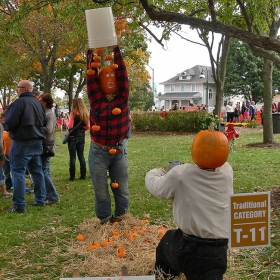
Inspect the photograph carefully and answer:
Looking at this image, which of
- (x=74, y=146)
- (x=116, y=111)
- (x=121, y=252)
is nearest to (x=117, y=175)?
(x=116, y=111)

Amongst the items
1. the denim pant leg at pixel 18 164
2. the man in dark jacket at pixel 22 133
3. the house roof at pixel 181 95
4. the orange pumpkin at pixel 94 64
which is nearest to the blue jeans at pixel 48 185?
the man in dark jacket at pixel 22 133

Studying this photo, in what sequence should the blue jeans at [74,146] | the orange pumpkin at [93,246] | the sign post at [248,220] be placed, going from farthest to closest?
the blue jeans at [74,146]
the orange pumpkin at [93,246]
the sign post at [248,220]

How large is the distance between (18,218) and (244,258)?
11.0 feet

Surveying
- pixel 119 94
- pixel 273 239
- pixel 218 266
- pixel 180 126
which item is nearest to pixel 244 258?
pixel 273 239

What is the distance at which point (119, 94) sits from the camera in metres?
4.70

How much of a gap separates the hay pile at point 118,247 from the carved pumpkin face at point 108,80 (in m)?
1.66

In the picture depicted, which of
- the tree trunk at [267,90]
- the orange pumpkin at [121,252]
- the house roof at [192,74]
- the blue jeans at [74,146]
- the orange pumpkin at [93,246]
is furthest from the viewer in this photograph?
the house roof at [192,74]

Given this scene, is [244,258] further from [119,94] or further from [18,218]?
[18,218]

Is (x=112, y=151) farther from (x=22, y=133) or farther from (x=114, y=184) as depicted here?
(x=22, y=133)

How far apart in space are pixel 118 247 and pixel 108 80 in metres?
1.91

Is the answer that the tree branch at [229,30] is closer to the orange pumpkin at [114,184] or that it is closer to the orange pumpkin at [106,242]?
the orange pumpkin at [114,184]

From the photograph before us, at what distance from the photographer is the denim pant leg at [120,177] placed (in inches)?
192

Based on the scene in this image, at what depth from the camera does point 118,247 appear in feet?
14.2

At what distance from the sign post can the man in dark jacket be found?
13.5ft
